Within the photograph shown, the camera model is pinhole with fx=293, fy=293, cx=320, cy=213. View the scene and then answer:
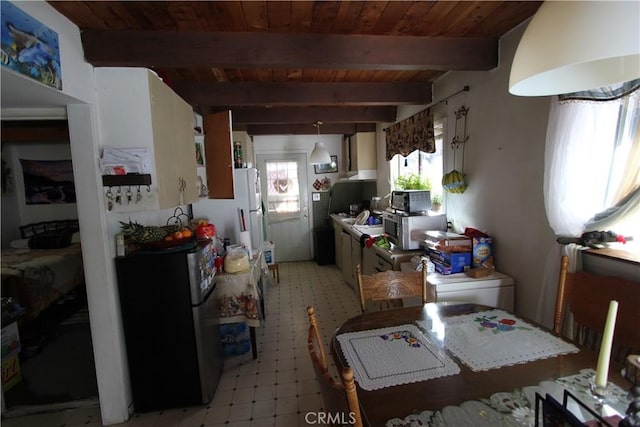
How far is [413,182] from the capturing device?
129 inches

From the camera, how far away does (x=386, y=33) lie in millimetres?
1802

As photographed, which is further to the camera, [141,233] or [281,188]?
[281,188]

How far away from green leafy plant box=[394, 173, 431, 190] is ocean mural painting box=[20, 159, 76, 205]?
3.78m

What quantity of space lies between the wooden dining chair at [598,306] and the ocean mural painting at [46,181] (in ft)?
14.7

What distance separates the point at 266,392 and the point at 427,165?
2.61m

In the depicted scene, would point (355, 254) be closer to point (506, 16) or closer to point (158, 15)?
point (506, 16)

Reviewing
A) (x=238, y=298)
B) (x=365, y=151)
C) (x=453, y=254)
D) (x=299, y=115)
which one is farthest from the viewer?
(x=365, y=151)

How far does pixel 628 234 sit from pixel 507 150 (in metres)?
0.78

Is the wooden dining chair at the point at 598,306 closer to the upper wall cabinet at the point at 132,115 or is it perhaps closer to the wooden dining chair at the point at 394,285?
the wooden dining chair at the point at 394,285

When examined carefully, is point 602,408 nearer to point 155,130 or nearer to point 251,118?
point 155,130

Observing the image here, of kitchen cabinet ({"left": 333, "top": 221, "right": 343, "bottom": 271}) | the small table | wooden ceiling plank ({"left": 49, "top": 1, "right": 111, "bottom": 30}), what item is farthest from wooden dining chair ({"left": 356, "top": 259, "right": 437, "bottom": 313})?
kitchen cabinet ({"left": 333, "top": 221, "right": 343, "bottom": 271})

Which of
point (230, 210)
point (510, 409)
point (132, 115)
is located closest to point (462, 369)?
point (510, 409)

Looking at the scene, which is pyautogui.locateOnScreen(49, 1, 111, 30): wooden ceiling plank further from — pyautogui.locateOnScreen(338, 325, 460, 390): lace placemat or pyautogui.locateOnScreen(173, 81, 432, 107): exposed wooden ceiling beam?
pyautogui.locateOnScreen(338, 325, 460, 390): lace placemat

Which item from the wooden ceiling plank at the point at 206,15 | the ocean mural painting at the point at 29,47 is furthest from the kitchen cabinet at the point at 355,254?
the ocean mural painting at the point at 29,47
